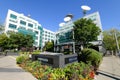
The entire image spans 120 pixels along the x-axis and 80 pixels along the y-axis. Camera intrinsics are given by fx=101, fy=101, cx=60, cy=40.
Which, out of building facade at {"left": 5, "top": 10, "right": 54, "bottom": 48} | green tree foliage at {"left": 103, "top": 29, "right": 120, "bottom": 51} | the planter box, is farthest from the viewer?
building facade at {"left": 5, "top": 10, "right": 54, "bottom": 48}

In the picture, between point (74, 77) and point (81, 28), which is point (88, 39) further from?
point (74, 77)

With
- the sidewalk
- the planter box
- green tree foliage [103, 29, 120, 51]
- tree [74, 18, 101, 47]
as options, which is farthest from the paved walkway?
green tree foliage [103, 29, 120, 51]

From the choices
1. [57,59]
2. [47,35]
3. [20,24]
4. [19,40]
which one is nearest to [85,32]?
[57,59]

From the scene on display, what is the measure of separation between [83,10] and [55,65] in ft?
132

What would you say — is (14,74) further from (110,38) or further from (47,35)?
(47,35)

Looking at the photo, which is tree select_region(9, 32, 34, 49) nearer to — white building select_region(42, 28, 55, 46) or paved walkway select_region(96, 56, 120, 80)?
paved walkway select_region(96, 56, 120, 80)

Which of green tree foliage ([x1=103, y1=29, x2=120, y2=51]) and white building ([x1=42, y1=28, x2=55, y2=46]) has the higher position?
white building ([x1=42, y1=28, x2=55, y2=46])

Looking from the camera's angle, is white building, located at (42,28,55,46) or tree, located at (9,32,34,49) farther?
white building, located at (42,28,55,46)

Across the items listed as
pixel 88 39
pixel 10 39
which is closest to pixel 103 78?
pixel 88 39

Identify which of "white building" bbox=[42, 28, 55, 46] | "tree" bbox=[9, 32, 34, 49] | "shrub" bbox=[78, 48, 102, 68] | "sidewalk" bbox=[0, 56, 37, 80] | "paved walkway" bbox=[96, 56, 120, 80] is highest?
"white building" bbox=[42, 28, 55, 46]

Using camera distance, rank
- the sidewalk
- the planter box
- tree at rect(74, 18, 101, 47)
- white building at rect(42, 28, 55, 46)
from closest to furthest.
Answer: the sidewalk < the planter box < tree at rect(74, 18, 101, 47) < white building at rect(42, 28, 55, 46)

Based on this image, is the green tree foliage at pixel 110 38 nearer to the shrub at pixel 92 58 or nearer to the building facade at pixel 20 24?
the shrub at pixel 92 58

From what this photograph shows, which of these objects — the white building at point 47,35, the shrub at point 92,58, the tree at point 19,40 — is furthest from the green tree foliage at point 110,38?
the white building at point 47,35

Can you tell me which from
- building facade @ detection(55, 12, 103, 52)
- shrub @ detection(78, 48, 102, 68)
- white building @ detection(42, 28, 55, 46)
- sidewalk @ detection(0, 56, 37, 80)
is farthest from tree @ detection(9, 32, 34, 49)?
white building @ detection(42, 28, 55, 46)
